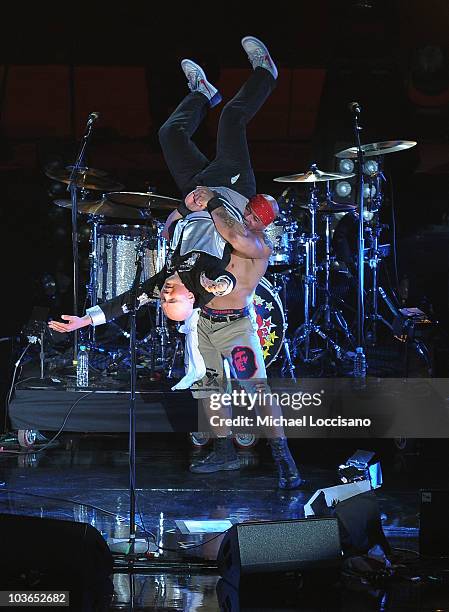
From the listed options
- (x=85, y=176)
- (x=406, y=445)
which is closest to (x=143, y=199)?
(x=85, y=176)

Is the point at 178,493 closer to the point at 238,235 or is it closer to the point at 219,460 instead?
the point at 219,460

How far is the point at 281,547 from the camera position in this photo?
12.6ft

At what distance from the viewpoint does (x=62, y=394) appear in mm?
6395

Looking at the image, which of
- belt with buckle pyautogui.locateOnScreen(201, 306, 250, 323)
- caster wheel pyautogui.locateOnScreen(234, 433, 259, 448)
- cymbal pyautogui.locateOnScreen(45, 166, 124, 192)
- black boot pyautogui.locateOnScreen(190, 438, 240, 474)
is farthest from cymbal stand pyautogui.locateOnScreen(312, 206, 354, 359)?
belt with buckle pyautogui.locateOnScreen(201, 306, 250, 323)

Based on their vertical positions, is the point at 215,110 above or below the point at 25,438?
above

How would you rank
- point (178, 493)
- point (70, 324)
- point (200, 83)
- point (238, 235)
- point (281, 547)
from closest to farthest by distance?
point (281, 547), point (70, 324), point (238, 235), point (178, 493), point (200, 83)

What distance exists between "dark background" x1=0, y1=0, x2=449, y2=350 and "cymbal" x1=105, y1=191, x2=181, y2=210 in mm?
472

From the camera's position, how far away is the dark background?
6.63m

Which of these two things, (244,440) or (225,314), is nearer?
(225,314)

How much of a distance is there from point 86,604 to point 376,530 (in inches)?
55.7

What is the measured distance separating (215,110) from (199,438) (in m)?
2.45

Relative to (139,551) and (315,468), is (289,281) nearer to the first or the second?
(315,468)

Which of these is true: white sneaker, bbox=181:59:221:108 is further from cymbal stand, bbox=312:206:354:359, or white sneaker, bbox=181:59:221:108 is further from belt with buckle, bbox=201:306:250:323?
cymbal stand, bbox=312:206:354:359

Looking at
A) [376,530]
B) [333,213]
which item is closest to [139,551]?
[376,530]
